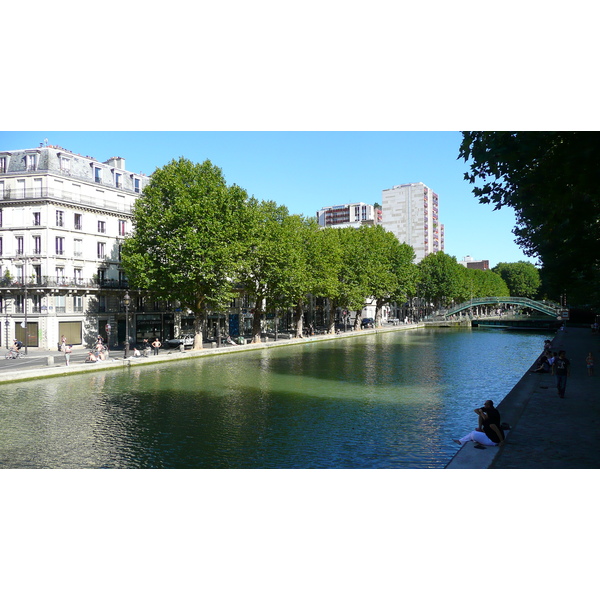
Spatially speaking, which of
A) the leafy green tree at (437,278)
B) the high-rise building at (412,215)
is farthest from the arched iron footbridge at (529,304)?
the high-rise building at (412,215)

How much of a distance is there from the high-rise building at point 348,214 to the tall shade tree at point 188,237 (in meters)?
108

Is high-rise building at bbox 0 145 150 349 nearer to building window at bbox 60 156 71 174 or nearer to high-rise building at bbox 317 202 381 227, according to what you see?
building window at bbox 60 156 71 174

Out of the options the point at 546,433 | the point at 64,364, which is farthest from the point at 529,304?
the point at 546,433

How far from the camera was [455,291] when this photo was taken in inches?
4166

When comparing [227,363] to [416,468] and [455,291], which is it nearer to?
[416,468]

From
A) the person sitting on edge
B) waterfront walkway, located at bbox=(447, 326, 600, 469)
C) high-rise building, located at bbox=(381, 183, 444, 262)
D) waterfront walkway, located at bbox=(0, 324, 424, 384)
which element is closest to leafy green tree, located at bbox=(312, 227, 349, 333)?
waterfront walkway, located at bbox=(0, 324, 424, 384)

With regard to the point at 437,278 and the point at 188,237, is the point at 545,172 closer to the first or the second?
the point at 188,237

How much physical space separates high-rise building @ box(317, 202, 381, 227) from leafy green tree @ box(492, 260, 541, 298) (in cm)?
4334

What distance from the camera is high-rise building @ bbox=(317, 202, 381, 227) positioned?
156 m

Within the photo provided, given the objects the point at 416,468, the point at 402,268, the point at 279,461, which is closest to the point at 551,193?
the point at 416,468

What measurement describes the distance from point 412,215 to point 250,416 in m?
137

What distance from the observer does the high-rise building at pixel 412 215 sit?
481 feet

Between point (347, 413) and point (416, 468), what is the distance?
20.4 feet

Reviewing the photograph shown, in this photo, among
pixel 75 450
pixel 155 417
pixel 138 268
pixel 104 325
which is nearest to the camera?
pixel 75 450
